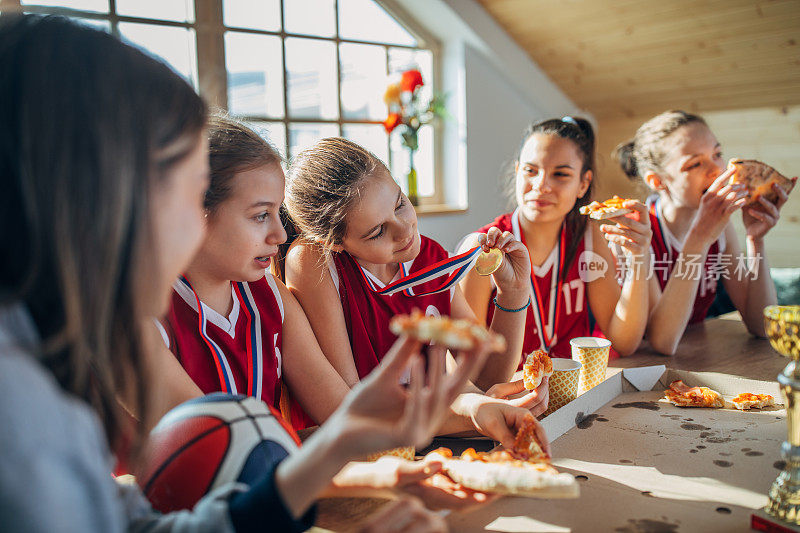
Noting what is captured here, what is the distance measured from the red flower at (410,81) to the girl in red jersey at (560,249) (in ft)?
6.82

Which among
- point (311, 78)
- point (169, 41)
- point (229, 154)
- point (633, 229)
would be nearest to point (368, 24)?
point (311, 78)

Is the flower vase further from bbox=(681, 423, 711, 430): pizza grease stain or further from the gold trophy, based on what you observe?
the gold trophy

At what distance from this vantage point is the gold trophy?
79 cm

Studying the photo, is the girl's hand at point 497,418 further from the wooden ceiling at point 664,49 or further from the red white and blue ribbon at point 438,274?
the wooden ceiling at point 664,49

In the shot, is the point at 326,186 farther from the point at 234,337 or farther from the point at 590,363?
the point at 590,363

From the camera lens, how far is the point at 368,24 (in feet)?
13.9

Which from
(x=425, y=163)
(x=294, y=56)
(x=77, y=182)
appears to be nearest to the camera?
(x=77, y=182)

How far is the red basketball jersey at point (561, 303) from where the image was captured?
1.90m

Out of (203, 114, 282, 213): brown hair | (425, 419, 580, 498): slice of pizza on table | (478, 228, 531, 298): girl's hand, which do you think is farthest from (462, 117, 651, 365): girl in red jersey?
(425, 419, 580, 498): slice of pizza on table

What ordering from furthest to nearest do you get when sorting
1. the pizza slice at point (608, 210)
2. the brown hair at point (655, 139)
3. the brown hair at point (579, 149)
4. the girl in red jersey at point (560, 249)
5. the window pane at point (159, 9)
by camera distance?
the window pane at point (159, 9)
the brown hair at point (655, 139)
the brown hair at point (579, 149)
the girl in red jersey at point (560, 249)
the pizza slice at point (608, 210)

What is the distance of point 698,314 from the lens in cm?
218

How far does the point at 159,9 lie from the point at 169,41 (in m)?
0.17

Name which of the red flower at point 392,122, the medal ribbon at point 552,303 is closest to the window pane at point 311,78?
the red flower at point 392,122

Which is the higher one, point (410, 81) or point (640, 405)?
point (410, 81)
